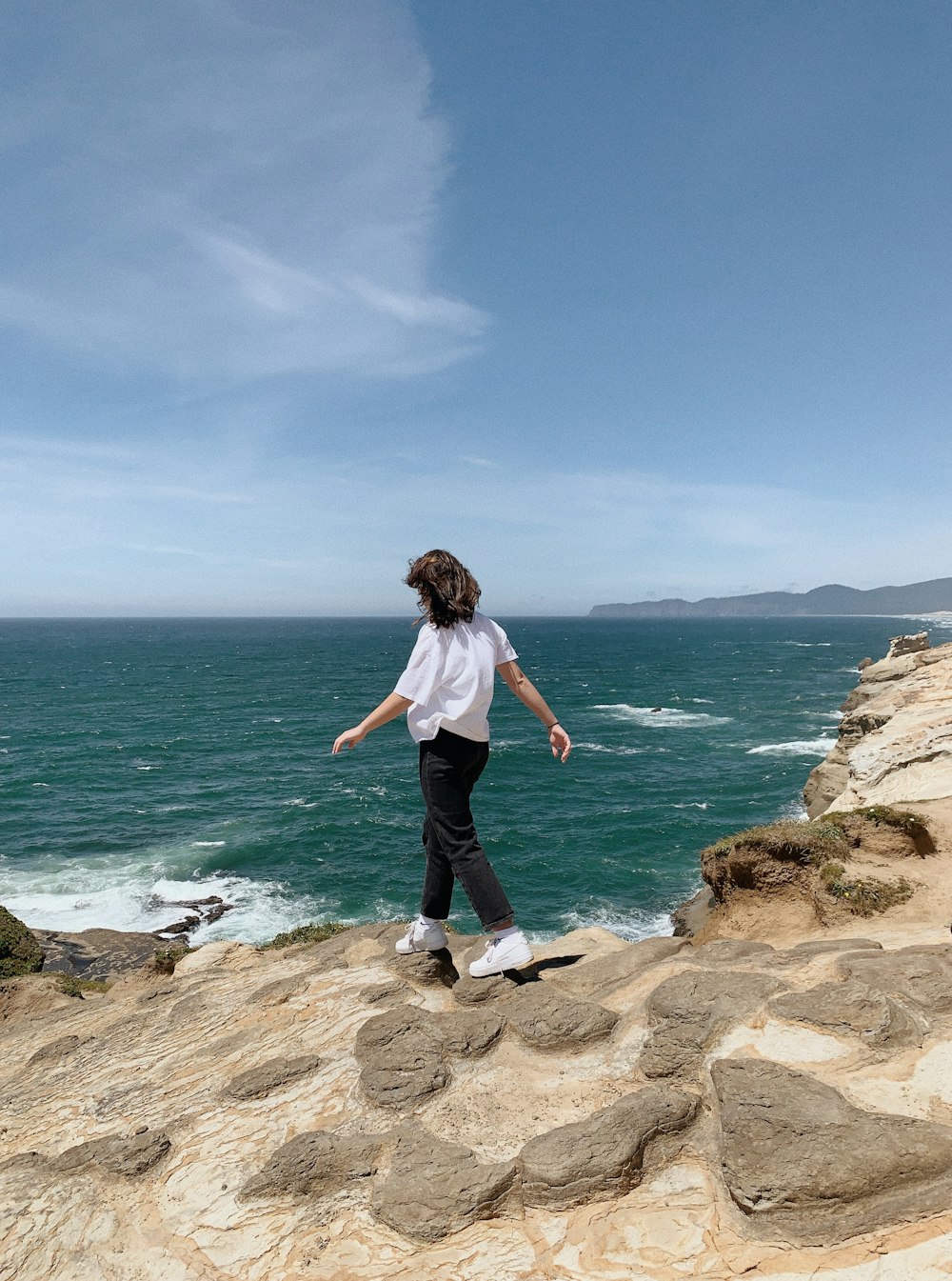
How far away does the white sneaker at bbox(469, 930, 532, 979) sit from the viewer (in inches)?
235

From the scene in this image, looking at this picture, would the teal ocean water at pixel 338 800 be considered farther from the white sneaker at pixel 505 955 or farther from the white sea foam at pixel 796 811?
the white sneaker at pixel 505 955

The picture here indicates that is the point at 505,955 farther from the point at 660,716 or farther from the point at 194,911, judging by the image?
the point at 660,716

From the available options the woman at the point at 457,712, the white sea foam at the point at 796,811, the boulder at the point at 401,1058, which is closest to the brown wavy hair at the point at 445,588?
the woman at the point at 457,712

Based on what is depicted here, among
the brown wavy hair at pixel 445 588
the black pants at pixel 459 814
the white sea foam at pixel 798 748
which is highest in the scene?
the brown wavy hair at pixel 445 588

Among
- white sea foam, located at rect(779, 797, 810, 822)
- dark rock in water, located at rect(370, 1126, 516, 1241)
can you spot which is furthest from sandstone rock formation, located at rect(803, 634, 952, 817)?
dark rock in water, located at rect(370, 1126, 516, 1241)

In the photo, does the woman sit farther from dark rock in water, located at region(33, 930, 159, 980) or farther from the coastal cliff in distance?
dark rock in water, located at region(33, 930, 159, 980)

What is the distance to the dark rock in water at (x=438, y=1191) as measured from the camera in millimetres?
3783

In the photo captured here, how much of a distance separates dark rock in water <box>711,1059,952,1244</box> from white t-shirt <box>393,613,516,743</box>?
310 centimetres

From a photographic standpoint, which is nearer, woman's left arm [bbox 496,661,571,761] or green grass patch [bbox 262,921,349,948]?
woman's left arm [bbox 496,661,571,761]

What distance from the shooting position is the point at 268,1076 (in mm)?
5402

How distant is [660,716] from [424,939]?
210ft

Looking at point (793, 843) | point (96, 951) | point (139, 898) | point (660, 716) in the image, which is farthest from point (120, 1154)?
point (660, 716)

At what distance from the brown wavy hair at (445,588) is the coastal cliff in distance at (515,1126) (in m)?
3.29

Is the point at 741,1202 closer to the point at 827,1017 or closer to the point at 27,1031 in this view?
the point at 827,1017
